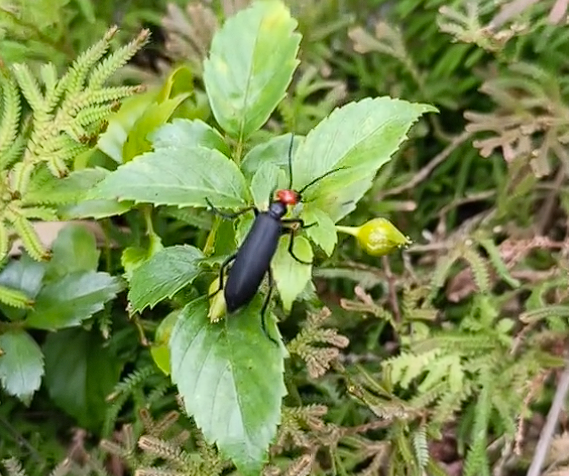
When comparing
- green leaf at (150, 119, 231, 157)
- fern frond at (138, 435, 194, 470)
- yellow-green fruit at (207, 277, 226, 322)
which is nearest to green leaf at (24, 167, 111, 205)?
green leaf at (150, 119, 231, 157)

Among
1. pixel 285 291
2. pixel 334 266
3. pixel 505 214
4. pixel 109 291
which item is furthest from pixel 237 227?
pixel 505 214

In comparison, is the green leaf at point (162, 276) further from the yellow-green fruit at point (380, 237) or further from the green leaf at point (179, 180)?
the yellow-green fruit at point (380, 237)

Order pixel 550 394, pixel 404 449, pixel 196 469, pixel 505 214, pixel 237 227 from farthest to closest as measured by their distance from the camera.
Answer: pixel 505 214 → pixel 550 394 → pixel 404 449 → pixel 196 469 → pixel 237 227

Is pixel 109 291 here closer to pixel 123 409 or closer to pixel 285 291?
pixel 123 409

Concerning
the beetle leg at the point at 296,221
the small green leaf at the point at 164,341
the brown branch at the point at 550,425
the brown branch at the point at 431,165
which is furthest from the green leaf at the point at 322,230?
the brown branch at the point at 550,425

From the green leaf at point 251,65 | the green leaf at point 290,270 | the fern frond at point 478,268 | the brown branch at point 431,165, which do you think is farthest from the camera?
the brown branch at point 431,165

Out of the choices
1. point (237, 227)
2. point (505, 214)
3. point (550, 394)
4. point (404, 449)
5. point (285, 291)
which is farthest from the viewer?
point (505, 214)

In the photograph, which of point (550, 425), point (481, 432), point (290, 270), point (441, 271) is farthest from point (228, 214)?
point (550, 425)

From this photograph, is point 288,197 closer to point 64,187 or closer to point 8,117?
point 64,187
